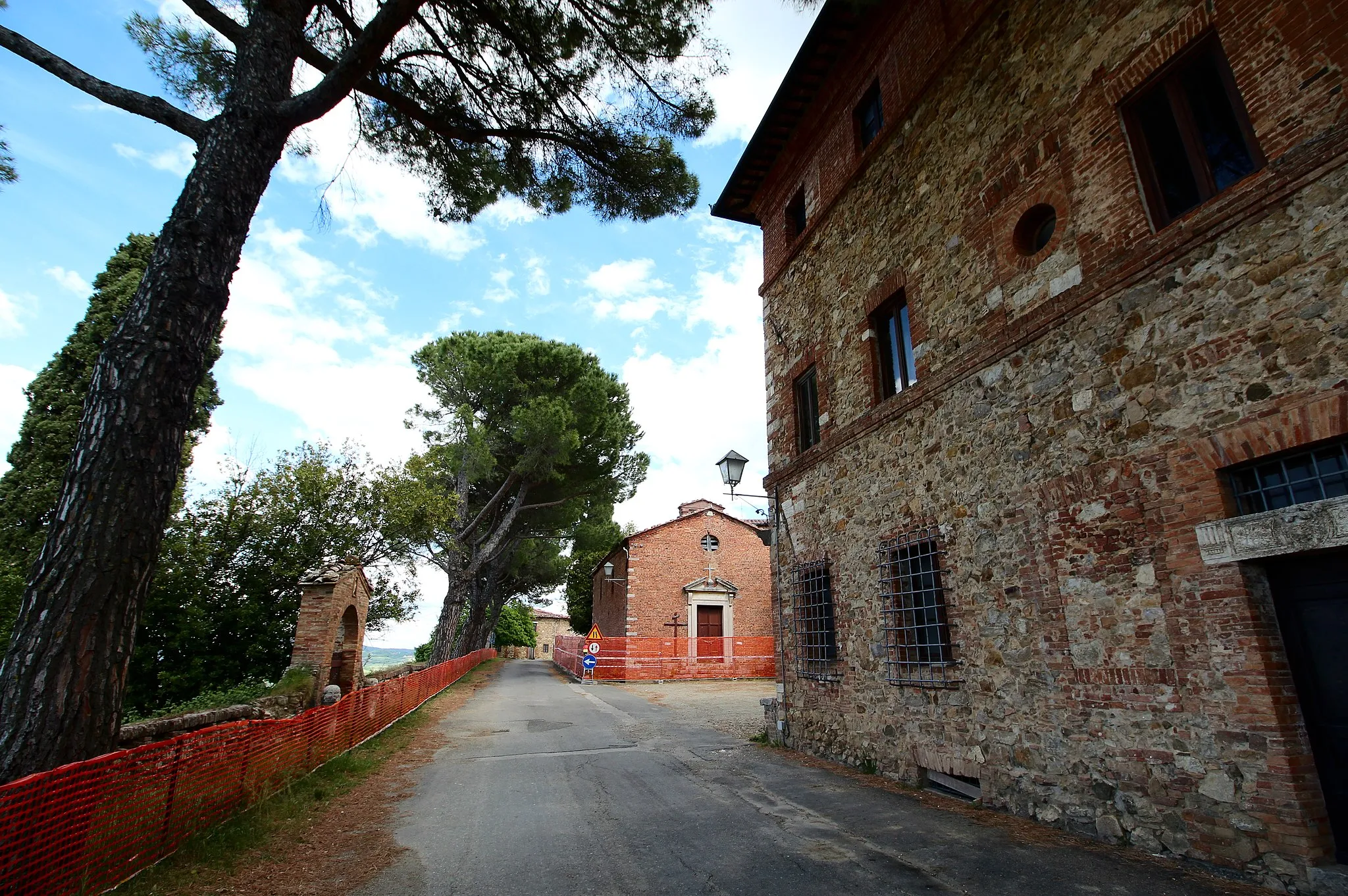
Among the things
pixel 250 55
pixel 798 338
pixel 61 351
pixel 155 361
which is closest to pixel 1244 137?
pixel 798 338

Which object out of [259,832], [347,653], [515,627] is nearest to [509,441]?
[347,653]

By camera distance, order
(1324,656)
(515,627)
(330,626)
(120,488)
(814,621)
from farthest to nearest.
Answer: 1. (515,627)
2. (330,626)
3. (814,621)
4. (120,488)
5. (1324,656)

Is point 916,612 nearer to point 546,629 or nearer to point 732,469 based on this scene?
point 732,469

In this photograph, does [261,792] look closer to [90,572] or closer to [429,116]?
[90,572]

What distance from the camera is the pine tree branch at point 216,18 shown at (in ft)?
17.9

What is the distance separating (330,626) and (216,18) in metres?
7.66

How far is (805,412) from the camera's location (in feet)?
30.3

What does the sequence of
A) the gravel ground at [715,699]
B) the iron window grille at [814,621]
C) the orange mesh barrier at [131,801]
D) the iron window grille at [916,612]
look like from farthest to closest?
the gravel ground at [715,699] < the iron window grille at [814,621] < the iron window grille at [916,612] < the orange mesh barrier at [131,801]

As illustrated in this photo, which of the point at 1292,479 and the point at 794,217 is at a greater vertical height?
the point at 794,217

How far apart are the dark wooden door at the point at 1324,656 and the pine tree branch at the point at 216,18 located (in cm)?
906

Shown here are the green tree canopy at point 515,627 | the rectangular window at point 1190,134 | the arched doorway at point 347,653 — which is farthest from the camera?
the green tree canopy at point 515,627

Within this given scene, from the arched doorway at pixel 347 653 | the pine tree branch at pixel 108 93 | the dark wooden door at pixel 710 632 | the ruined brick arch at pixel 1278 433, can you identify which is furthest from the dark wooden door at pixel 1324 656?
the dark wooden door at pixel 710 632

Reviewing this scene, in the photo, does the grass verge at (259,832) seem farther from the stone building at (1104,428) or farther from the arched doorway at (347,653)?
the stone building at (1104,428)

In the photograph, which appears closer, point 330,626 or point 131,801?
point 131,801
